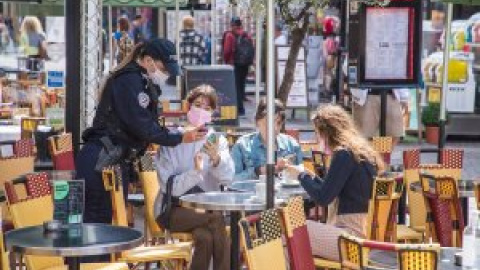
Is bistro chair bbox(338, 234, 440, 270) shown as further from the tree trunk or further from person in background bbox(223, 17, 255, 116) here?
person in background bbox(223, 17, 255, 116)

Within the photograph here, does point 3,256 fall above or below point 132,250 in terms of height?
above

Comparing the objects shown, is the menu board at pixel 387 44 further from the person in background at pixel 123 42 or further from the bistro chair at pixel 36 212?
the bistro chair at pixel 36 212

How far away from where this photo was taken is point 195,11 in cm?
2994

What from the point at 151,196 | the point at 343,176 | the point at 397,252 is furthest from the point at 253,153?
the point at 397,252

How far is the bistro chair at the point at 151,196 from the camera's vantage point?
9500 mm

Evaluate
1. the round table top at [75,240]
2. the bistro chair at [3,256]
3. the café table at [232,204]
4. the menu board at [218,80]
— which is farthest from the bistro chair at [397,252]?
the menu board at [218,80]

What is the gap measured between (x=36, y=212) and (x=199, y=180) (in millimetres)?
1626

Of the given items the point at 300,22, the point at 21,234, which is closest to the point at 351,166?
the point at 21,234

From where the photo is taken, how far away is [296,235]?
6742mm

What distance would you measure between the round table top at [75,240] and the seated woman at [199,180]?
5.73 feet

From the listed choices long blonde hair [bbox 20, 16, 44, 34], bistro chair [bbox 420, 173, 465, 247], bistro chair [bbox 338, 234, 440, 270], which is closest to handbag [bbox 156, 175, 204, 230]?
bistro chair [bbox 420, 173, 465, 247]

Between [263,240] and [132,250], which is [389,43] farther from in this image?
[263,240]

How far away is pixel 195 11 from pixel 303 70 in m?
6.88

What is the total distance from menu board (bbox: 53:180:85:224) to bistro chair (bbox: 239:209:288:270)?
1.24m
